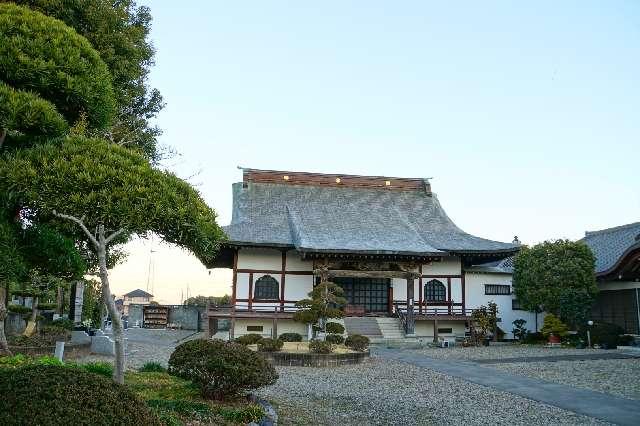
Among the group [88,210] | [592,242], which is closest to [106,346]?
[88,210]

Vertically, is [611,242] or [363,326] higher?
[611,242]

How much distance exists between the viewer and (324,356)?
15.3 m

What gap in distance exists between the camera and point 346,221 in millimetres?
27766

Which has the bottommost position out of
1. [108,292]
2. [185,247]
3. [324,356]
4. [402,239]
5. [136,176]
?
[324,356]

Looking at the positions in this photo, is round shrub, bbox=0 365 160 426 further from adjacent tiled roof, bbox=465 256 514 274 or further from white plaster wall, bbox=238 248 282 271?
adjacent tiled roof, bbox=465 256 514 274

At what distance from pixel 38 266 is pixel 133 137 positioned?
9426mm

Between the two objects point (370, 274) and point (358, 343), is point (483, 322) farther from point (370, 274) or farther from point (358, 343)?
point (358, 343)

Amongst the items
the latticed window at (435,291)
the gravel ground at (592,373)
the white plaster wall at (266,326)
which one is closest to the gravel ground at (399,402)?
the gravel ground at (592,373)

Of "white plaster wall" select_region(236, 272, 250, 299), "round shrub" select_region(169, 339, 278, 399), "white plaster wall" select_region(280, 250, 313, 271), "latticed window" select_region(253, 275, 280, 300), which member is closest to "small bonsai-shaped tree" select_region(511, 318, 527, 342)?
"white plaster wall" select_region(280, 250, 313, 271)

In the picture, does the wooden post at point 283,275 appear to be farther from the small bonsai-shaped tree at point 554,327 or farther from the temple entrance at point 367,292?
the small bonsai-shaped tree at point 554,327

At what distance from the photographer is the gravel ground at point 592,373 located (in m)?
11.1

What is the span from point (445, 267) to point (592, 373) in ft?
45.2

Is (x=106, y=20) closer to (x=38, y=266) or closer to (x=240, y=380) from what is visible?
(x=38, y=266)

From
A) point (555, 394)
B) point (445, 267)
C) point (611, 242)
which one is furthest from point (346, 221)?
point (555, 394)
